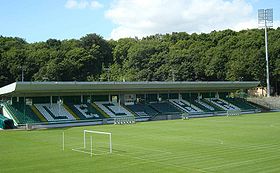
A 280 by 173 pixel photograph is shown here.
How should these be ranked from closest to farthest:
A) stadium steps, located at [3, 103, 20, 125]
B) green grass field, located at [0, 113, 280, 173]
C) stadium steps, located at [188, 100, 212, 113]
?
green grass field, located at [0, 113, 280, 173], stadium steps, located at [3, 103, 20, 125], stadium steps, located at [188, 100, 212, 113]

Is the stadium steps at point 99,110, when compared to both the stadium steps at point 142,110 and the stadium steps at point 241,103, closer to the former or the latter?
the stadium steps at point 142,110

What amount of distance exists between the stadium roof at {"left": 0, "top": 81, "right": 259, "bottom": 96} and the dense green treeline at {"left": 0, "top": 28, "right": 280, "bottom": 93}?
17114 millimetres

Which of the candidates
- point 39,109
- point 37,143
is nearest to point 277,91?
point 39,109

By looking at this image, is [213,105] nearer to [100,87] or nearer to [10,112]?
[100,87]

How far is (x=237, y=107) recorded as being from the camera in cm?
6900

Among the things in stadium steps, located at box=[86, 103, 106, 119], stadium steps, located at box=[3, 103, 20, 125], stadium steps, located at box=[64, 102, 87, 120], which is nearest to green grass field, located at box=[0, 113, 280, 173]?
stadium steps, located at box=[3, 103, 20, 125]

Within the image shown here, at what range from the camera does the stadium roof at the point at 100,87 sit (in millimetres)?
48875

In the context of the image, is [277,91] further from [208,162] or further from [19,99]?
[208,162]

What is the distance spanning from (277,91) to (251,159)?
242 ft

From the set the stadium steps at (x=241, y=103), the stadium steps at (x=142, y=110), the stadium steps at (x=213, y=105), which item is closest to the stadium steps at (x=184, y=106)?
the stadium steps at (x=213, y=105)

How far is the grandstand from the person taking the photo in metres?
50.6

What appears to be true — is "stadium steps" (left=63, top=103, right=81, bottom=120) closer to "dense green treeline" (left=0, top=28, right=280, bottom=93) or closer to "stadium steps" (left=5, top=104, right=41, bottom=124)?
"stadium steps" (left=5, top=104, right=41, bottom=124)

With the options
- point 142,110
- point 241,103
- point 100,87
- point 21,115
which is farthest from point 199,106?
point 21,115

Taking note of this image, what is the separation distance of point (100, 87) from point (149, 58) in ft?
166
